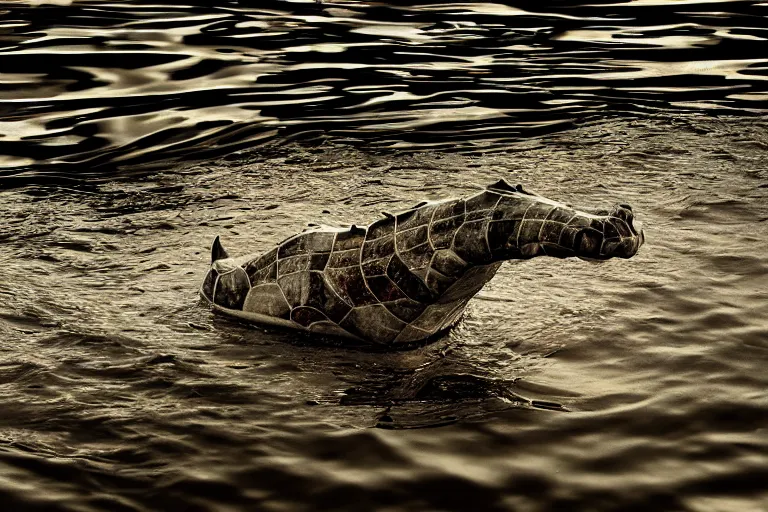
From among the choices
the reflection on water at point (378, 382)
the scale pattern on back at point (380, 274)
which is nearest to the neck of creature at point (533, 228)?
the scale pattern on back at point (380, 274)

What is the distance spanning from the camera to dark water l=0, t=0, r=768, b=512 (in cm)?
510

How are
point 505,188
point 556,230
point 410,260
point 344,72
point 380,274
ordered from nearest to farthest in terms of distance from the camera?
point 556,230
point 505,188
point 410,260
point 380,274
point 344,72

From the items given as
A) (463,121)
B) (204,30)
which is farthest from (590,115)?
(204,30)

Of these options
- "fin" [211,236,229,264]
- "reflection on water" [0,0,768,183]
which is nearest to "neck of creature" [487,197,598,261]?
"fin" [211,236,229,264]

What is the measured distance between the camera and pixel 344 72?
1447cm

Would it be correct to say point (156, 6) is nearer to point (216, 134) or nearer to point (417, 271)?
point (216, 134)

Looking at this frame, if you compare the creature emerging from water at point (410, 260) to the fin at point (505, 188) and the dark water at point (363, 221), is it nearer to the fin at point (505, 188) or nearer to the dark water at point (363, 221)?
the fin at point (505, 188)

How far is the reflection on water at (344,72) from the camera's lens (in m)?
11.8

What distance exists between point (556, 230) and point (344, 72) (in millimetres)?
9317

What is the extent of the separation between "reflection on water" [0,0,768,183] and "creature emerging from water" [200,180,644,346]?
4.74 m

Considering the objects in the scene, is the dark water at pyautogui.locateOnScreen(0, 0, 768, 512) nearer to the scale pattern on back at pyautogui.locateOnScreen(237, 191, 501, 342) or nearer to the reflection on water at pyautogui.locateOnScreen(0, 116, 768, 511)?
the reflection on water at pyautogui.locateOnScreen(0, 116, 768, 511)

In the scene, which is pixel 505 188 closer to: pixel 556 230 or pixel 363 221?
pixel 556 230

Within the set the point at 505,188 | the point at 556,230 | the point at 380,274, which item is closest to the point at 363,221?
the point at 380,274

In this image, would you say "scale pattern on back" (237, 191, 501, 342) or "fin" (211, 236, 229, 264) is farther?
"fin" (211, 236, 229, 264)
